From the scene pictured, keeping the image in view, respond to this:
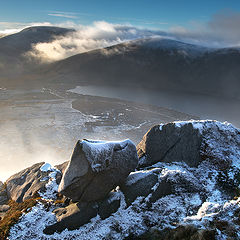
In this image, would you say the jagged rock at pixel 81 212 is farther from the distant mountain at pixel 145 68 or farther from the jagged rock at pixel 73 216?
the distant mountain at pixel 145 68

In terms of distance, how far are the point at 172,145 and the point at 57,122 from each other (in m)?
44.7

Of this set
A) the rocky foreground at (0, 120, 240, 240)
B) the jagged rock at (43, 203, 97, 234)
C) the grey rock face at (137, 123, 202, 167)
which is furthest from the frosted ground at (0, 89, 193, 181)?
the grey rock face at (137, 123, 202, 167)

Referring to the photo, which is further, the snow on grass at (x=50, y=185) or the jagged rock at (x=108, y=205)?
the snow on grass at (x=50, y=185)

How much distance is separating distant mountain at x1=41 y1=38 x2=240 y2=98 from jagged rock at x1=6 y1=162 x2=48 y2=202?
121 m

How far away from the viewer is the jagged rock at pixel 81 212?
30.4 ft

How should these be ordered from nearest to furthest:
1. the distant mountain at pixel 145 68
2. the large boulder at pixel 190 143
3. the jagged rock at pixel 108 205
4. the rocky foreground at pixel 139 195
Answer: the rocky foreground at pixel 139 195 → the jagged rock at pixel 108 205 → the large boulder at pixel 190 143 → the distant mountain at pixel 145 68

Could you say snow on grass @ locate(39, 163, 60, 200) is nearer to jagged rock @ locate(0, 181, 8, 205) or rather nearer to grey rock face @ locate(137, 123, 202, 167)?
jagged rock @ locate(0, 181, 8, 205)

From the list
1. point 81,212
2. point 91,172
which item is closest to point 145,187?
point 91,172

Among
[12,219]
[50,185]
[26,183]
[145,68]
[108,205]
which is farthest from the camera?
[145,68]

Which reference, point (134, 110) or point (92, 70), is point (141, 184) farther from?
point (92, 70)

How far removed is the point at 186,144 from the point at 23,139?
117ft

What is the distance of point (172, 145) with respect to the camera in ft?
43.6

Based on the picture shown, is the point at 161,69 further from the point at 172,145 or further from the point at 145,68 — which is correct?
the point at 172,145

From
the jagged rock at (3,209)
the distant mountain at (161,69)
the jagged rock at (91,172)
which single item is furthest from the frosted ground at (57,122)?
the distant mountain at (161,69)
